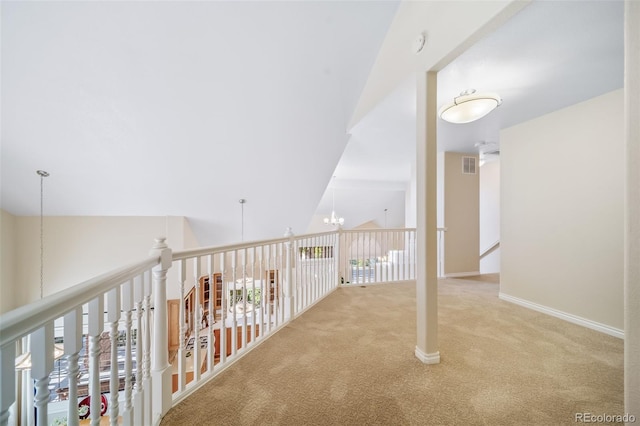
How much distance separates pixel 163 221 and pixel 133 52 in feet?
12.3

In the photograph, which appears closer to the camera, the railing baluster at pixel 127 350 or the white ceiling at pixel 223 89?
the railing baluster at pixel 127 350

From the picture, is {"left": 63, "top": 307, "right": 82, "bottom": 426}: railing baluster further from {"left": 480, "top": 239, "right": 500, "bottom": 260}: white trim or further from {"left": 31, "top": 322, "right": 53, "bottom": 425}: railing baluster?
{"left": 480, "top": 239, "right": 500, "bottom": 260}: white trim

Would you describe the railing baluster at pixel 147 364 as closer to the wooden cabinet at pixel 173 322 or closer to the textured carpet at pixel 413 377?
the textured carpet at pixel 413 377

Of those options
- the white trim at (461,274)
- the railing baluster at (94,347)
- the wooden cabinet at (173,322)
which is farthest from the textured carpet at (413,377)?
the wooden cabinet at (173,322)

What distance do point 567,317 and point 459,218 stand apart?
231 cm

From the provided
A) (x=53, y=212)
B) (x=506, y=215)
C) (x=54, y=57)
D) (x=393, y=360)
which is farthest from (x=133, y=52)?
(x=506, y=215)

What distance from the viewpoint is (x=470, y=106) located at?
87.2 inches

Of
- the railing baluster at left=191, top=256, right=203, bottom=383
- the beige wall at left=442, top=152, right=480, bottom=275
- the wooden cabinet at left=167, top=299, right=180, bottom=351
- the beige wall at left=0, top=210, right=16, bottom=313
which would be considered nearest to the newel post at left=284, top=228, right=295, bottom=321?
the railing baluster at left=191, top=256, right=203, bottom=383

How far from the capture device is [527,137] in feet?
10.3

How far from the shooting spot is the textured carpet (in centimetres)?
144

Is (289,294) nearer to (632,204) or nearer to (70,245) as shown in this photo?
(632,204)

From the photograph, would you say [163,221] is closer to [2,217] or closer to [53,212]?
[53,212]

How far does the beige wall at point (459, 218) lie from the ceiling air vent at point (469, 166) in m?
0.06

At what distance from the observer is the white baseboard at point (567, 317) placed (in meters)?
2.34
